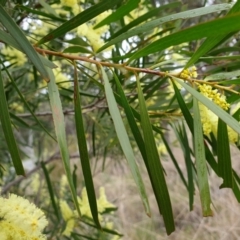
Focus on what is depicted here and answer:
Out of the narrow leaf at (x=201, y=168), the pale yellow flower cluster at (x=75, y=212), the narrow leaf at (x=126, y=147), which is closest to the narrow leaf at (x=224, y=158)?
the narrow leaf at (x=201, y=168)

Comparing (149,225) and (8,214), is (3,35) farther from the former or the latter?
(149,225)

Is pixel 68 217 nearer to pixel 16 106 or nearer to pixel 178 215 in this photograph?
pixel 16 106

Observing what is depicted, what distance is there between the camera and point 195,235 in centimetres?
311

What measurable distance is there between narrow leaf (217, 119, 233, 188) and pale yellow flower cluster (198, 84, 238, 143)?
3cm

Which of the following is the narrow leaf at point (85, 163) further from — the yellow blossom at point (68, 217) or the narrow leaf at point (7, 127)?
the yellow blossom at point (68, 217)

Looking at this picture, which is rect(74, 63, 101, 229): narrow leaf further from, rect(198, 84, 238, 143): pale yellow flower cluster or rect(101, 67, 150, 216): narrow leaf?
rect(198, 84, 238, 143): pale yellow flower cluster

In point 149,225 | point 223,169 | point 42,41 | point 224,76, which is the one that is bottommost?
point 149,225

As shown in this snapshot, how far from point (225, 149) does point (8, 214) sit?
288 mm

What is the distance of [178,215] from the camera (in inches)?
139

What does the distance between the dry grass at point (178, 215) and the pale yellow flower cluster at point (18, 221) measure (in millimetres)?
2151

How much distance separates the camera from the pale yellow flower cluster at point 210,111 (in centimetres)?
55

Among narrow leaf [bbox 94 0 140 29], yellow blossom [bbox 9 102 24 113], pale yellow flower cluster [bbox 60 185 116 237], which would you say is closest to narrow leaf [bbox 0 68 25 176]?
narrow leaf [bbox 94 0 140 29]

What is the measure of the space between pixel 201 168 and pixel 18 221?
234mm

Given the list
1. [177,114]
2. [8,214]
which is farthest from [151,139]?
[177,114]
